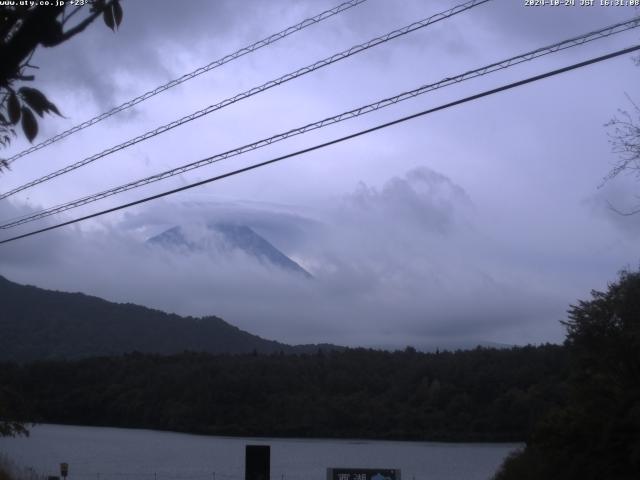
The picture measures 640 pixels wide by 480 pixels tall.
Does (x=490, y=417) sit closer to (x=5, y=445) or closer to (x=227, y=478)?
(x=227, y=478)

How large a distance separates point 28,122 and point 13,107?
0.36ft

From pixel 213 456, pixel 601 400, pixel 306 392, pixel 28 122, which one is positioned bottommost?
pixel 213 456

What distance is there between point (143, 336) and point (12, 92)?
396 ft

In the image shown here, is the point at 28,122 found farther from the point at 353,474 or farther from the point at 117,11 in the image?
the point at 353,474

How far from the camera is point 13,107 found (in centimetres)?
452

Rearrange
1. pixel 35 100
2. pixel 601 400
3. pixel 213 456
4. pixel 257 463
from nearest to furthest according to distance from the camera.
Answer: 1. pixel 35 100
2. pixel 257 463
3. pixel 601 400
4. pixel 213 456

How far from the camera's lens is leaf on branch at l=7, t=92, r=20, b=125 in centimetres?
451

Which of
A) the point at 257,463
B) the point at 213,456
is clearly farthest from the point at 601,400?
the point at 213,456

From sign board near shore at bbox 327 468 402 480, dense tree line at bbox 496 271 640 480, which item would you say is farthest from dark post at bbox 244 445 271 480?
dense tree line at bbox 496 271 640 480

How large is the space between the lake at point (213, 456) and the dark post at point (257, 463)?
15563 mm

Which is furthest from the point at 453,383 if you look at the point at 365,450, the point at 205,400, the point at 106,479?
the point at 106,479

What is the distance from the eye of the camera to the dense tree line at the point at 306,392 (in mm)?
54500

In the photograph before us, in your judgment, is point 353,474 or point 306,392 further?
point 306,392

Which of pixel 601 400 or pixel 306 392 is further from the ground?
pixel 306 392
